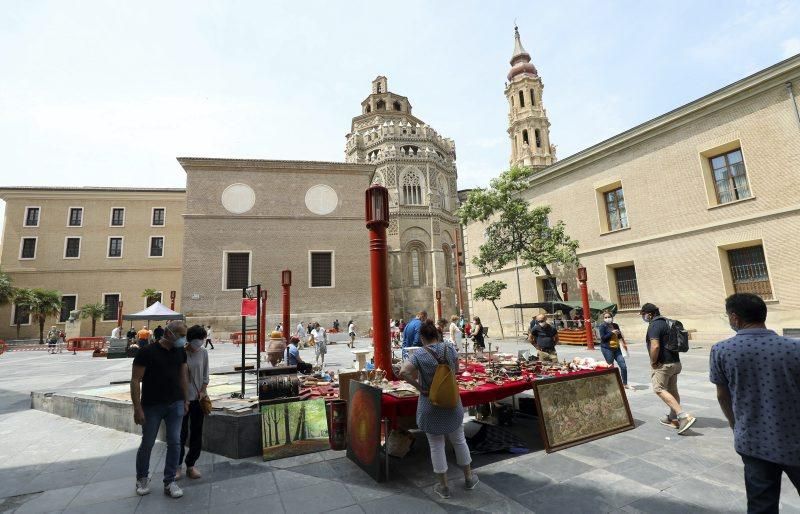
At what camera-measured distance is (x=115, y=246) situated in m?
33.1

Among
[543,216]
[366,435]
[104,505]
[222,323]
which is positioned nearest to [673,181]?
[543,216]

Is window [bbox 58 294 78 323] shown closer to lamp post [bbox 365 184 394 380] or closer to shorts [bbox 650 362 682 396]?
lamp post [bbox 365 184 394 380]

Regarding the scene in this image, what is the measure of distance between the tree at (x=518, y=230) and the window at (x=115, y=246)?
30173 millimetres

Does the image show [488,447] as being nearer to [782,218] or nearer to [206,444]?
[206,444]

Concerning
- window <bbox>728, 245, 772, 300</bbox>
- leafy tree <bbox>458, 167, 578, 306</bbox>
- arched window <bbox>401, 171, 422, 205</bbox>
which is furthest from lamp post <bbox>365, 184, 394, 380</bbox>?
arched window <bbox>401, 171, 422, 205</bbox>

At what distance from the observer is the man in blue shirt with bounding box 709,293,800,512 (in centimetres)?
216

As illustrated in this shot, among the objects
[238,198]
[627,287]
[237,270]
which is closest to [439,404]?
[627,287]

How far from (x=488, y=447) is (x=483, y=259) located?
1681cm

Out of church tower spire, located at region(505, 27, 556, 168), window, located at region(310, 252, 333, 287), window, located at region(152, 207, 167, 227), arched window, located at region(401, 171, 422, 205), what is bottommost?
window, located at region(310, 252, 333, 287)

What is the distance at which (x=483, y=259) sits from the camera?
20.9 metres

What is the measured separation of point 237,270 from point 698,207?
84.9 feet

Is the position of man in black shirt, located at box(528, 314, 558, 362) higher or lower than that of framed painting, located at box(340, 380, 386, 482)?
higher

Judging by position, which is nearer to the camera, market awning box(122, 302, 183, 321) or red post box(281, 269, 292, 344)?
red post box(281, 269, 292, 344)

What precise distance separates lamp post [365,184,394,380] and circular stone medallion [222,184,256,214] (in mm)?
24564
